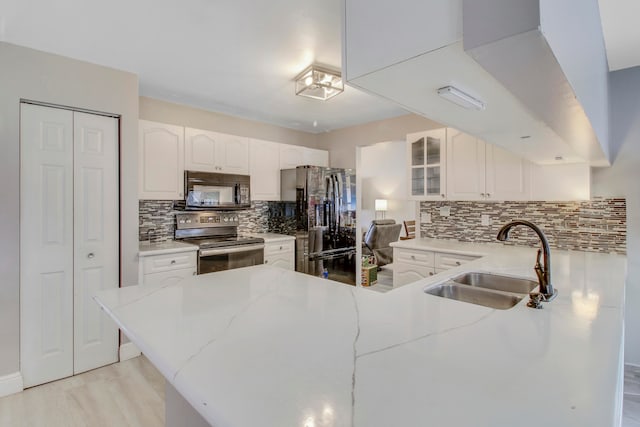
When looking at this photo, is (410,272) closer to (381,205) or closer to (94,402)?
(94,402)

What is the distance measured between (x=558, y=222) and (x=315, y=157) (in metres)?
2.91

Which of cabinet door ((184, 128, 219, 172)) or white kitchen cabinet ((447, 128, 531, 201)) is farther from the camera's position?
cabinet door ((184, 128, 219, 172))

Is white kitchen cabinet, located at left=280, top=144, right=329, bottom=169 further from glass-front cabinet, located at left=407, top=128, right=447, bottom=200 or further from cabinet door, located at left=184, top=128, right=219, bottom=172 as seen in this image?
glass-front cabinet, located at left=407, top=128, right=447, bottom=200

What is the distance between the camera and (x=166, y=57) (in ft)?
7.89

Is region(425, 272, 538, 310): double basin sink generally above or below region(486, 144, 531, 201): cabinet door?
below

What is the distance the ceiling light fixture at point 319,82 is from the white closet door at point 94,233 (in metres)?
1.64

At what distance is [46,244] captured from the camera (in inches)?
91.4

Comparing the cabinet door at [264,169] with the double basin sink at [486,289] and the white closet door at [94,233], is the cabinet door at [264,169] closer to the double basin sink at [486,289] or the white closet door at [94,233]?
the white closet door at [94,233]

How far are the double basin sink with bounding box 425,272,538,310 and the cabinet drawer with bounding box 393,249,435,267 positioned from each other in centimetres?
101

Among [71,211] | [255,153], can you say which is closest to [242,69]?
[255,153]

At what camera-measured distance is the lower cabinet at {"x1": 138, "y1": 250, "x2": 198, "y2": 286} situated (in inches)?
108

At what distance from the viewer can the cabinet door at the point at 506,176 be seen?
2.67m

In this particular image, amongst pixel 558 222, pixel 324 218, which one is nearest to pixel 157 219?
pixel 324 218

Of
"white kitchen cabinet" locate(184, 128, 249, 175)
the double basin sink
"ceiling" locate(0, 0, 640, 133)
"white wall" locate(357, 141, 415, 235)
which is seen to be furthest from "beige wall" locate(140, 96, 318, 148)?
"white wall" locate(357, 141, 415, 235)
